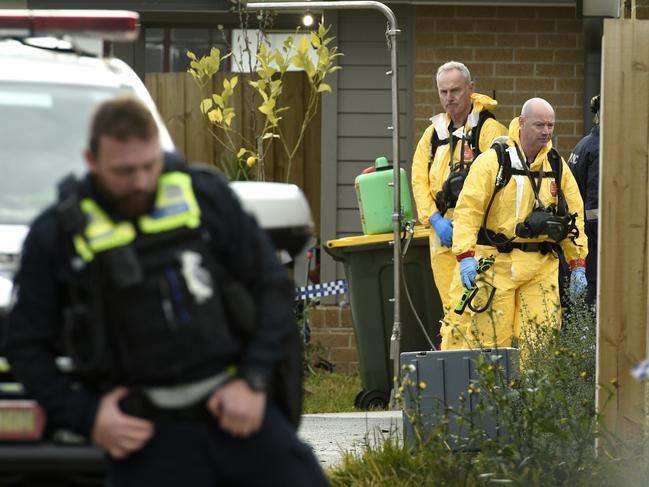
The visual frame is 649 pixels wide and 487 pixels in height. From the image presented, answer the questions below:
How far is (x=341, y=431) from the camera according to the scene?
927 centimetres

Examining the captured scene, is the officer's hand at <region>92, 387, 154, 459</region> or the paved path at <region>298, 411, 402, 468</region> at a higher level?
the officer's hand at <region>92, 387, 154, 459</region>

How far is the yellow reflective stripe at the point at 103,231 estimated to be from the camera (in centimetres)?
399

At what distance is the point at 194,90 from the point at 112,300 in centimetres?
893

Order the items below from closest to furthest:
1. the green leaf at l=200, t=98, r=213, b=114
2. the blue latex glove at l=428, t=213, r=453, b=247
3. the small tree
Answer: the blue latex glove at l=428, t=213, r=453, b=247 → the small tree → the green leaf at l=200, t=98, r=213, b=114

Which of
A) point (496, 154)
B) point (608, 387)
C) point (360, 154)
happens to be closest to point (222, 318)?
point (608, 387)

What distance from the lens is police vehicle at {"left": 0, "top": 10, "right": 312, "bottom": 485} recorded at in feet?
Answer: 16.1

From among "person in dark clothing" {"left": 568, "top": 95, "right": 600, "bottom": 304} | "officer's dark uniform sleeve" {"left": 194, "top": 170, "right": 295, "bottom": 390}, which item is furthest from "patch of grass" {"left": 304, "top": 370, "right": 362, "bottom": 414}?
"officer's dark uniform sleeve" {"left": 194, "top": 170, "right": 295, "bottom": 390}

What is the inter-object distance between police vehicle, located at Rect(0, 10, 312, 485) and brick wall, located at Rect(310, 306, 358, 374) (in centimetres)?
652

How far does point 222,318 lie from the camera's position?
4016mm

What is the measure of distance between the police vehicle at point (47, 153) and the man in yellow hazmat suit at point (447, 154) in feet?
13.4

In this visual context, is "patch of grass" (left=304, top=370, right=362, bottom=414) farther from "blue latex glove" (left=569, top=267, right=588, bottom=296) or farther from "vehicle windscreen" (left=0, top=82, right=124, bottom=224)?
"vehicle windscreen" (left=0, top=82, right=124, bottom=224)

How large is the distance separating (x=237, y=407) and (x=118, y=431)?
0.29 metres

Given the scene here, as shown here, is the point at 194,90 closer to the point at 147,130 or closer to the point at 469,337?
the point at 469,337

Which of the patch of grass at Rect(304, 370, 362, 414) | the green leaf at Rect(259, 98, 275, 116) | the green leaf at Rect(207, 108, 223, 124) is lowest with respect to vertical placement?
the patch of grass at Rect(304, 370, 362, 414)
